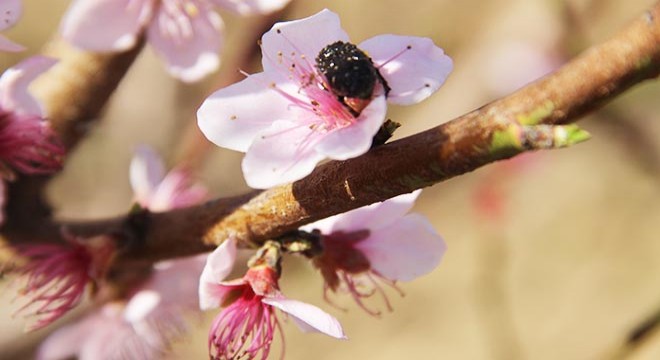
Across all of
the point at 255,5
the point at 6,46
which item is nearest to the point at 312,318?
the point at 6,46

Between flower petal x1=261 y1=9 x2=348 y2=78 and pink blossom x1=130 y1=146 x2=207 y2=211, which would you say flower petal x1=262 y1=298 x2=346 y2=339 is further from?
pink blossom x1=130 y1=146 x2=207 y2=211

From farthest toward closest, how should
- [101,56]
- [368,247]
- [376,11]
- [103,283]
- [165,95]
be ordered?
1. [376,11]
2. [165,95]
3. [101,56]
4. [103,283]
5. [368,247]

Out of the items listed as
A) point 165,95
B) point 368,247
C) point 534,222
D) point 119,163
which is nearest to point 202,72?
point 368,247

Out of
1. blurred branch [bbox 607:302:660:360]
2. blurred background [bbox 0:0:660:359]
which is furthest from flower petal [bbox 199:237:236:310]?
blurred background [bbox 0:0:660:359]

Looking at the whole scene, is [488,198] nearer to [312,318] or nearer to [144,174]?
[144,174]

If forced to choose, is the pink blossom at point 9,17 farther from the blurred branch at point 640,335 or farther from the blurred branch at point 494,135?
the blurred branch at point 640,335

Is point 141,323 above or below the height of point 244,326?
below

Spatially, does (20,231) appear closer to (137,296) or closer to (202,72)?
(137,296)
